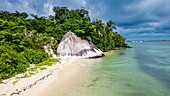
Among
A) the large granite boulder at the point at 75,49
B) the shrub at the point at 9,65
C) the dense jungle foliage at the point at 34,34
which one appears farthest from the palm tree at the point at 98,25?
the shrub at the point at 9,65

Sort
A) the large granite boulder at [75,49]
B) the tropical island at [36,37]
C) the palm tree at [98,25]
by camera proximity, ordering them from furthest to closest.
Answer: the palm tree at [98,25] < the large granite boulder at [75,49] < the tropical island at [36,37]

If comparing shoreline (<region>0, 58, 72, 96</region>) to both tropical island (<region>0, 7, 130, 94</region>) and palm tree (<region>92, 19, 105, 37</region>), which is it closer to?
tropical island (<region>0, 7, 130, 94</region>)

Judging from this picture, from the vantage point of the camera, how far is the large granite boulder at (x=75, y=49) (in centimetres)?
1421

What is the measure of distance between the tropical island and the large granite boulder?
1.29 meters

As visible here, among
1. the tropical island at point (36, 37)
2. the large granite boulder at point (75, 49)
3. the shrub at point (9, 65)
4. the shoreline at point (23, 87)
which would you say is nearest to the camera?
the shoreline at point (23, 87)

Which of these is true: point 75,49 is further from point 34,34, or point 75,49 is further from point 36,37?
point 34,34

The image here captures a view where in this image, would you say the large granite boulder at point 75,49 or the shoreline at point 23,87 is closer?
the shoreline at point 23,87

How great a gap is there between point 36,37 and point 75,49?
5805 millimetres

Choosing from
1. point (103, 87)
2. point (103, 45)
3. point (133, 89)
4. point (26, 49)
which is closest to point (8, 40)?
point (26, 49)

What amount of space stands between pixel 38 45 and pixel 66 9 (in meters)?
20.9

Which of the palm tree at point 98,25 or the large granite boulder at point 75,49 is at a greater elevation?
the palm tree at point 98,25

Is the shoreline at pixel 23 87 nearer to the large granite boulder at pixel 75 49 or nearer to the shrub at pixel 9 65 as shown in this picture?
the shrub at pixel 9 65

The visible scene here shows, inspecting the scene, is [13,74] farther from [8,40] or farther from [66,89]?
[8,40]

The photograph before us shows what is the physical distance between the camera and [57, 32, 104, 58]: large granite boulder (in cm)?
1421
